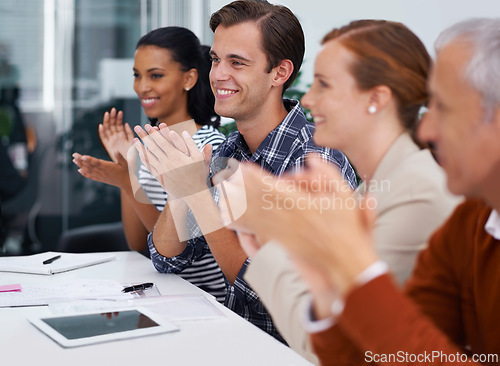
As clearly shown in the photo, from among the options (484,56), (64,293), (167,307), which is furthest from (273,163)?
(484,56)

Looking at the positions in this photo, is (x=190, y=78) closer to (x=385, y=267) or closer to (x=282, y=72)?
(x=282, y=72)

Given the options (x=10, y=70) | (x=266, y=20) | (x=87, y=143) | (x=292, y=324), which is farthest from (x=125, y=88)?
(x=292, y=324)

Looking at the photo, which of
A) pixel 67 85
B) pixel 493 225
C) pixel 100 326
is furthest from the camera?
pixel 67 85

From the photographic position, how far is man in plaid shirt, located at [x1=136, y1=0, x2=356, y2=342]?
1909 mm

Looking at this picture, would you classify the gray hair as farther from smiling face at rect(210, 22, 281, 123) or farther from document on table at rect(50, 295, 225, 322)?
smiling face at rect(210, 22, 281, 123)

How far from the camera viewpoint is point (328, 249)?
70 centimetres

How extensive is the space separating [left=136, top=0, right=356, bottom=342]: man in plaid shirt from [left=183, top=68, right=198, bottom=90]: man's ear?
479 mm

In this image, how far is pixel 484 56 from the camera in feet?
2.60

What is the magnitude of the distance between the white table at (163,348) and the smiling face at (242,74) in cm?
86

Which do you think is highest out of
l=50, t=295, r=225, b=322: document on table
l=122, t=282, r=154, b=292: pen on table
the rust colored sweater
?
the rust colored sweater

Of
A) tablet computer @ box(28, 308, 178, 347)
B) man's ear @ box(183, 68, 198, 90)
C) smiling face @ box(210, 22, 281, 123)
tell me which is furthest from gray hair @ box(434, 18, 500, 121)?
man's ear @ box(183, 68, 198, 90)

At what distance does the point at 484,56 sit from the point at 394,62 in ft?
0.96

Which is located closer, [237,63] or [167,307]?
[167,307]

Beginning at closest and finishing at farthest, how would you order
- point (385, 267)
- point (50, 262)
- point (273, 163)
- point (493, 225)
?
1. point (385, 267)
2. point (493, 225)
3. point (273, 163)
4. point (50, 262)
